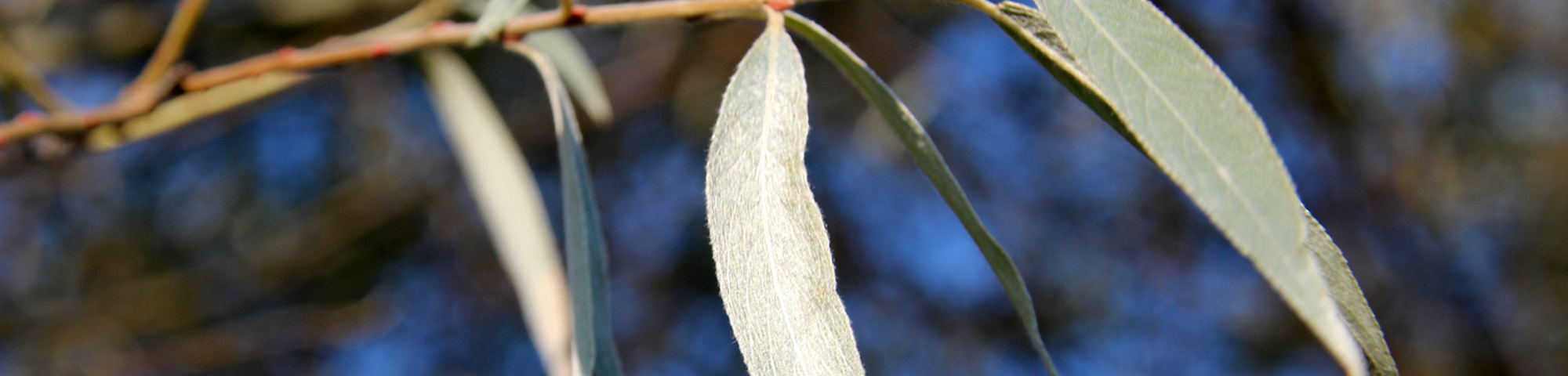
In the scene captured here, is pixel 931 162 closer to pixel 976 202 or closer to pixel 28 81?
pixel 28 81

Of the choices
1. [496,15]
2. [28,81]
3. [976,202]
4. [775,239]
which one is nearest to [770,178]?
[775,239]

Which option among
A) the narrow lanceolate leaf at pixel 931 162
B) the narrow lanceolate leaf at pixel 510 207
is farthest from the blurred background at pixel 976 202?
the narrow lanceolate leaf at pixel 931 162

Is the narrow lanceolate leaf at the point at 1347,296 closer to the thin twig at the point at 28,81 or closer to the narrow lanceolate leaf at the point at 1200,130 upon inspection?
the narrow lanceolate leaf at the point at 1200,130

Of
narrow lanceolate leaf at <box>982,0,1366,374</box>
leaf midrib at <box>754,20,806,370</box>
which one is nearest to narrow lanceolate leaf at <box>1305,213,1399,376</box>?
narrow lanceolate leaf at <box>982,0,1366,374</box>

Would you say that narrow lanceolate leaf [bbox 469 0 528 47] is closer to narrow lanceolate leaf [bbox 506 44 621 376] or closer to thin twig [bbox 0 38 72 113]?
narrow lanceolate leaf [bbox 506 44 621 376]

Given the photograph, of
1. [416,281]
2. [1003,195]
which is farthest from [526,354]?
[1003,195]
